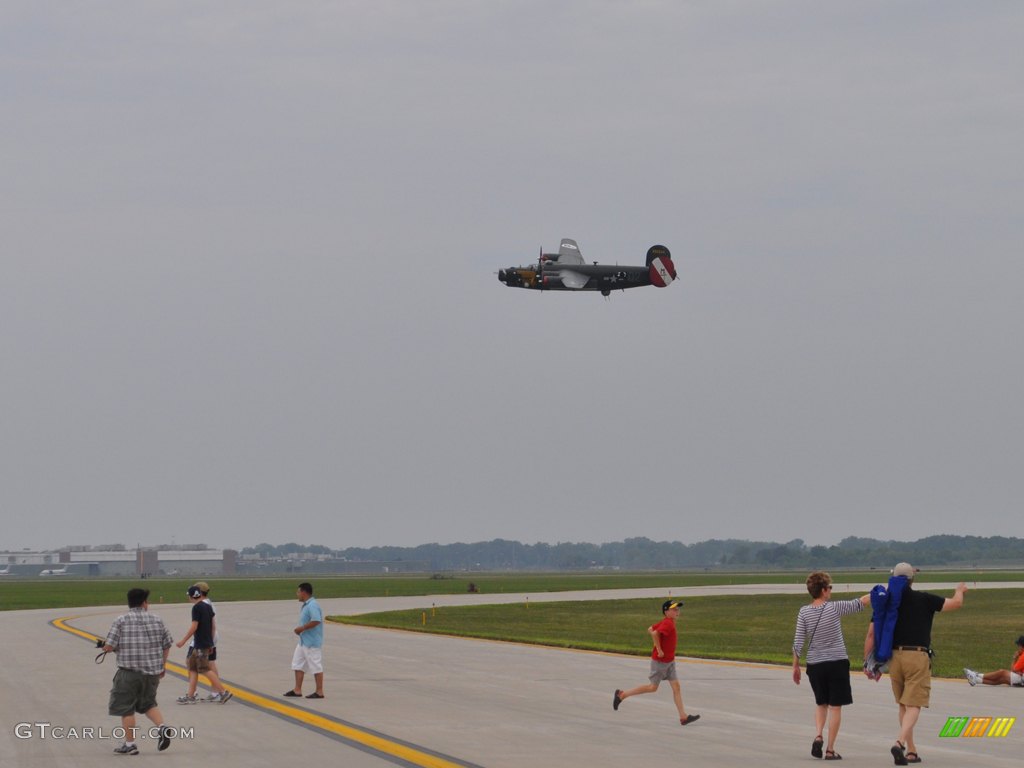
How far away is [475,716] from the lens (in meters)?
19.7

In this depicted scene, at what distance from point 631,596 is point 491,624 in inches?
1236

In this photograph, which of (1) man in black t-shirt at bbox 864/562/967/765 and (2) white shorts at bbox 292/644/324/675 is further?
Result: (2) white shorts at bbox 292/644/324/675

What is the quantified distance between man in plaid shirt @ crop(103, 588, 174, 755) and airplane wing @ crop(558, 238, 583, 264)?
143ft

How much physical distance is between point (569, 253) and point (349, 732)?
4293cm

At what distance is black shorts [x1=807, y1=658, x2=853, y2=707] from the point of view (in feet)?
50.7

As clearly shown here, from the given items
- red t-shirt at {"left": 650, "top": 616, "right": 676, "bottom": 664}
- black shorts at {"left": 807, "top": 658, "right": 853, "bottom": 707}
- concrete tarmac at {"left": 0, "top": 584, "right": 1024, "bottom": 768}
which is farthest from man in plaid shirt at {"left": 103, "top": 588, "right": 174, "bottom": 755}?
black shorts at {"left": 807, "top": 658, "right": 853, "bottom": 707}

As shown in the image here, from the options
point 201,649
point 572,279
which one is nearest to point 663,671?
point 201,649

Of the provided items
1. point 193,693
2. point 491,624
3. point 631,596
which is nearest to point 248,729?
point 193,693

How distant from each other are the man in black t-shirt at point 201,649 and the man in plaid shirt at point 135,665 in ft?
17.5

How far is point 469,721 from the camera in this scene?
19062mm

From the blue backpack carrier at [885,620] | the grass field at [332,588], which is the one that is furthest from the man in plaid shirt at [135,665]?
the grass field at [332,588]

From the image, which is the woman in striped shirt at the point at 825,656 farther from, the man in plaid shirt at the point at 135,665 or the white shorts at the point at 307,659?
the white shorts at the point at 307,659

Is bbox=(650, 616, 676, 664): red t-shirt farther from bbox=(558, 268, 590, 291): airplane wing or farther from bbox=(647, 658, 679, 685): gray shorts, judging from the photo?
bbox=(558, 268, 590, 291): airplane wing

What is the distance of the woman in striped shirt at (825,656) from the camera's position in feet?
50.6
